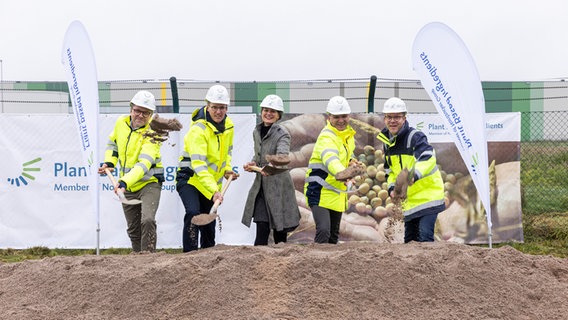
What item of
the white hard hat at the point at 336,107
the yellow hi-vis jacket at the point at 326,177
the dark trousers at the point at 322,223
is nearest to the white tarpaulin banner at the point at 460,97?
the white hard hat at the point at 336,107

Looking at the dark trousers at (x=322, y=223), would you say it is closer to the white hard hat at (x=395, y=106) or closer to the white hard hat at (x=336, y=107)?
the white hard hat at (x=336, y=107)

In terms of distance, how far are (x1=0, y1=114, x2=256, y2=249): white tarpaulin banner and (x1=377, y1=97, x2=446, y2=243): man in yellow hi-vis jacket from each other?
305cm

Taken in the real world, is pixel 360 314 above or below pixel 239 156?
below

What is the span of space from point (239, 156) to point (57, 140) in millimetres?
2524

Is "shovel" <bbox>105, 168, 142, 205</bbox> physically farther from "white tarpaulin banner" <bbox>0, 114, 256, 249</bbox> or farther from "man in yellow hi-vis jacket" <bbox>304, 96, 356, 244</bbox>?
"white tarpaulin banner" <bbox>0, 114, 256, 249</bbox>

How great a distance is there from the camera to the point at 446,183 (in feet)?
32.5

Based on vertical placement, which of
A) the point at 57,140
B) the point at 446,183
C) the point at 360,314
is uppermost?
the point at 57,140

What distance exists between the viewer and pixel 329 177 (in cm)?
720

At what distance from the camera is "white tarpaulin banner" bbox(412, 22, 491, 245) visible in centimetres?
693

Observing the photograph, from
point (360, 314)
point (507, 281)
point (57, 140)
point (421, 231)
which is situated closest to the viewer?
point (360, 314)

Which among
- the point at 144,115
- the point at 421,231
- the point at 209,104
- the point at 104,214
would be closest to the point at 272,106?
the point at 209,104

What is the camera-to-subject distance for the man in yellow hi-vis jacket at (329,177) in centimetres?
710

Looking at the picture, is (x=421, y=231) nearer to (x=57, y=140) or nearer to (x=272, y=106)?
(x=272, y=106)

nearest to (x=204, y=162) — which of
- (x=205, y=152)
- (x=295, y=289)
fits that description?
(x=205, y=152)
